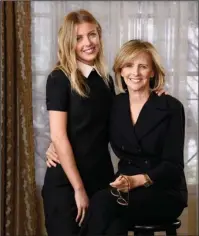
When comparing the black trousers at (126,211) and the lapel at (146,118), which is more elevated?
the lapel at (146,118)

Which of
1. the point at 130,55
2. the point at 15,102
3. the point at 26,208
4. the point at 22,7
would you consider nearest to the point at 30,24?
the point at 22,7

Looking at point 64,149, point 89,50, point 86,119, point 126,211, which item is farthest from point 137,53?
point 126,211

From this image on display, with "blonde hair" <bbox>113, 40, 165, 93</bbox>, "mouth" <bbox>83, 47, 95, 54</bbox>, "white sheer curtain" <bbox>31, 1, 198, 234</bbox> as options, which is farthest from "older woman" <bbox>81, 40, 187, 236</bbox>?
"white sheer curtain" <bbox>31, 1, 198, 234</bbox>

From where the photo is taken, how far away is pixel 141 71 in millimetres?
1661

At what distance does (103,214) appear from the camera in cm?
151

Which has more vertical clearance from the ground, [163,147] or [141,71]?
[141,71]

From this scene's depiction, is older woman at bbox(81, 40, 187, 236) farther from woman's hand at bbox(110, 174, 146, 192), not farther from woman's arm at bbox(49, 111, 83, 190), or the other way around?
woman's arm at bbox(49, 111, 83, 190)

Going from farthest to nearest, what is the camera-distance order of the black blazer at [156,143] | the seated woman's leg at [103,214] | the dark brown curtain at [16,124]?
the dark brown curtain at [16,124] → the black blazer at [156,143] → the seated woman's leg at [103,214]

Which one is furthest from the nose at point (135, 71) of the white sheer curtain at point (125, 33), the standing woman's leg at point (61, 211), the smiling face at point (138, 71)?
the white sheer curtain at point (125, 33)

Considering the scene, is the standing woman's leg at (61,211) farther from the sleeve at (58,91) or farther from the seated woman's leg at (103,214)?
the sleeve at (58,91)

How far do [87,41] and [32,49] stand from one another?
3.63ft

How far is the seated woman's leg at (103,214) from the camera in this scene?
59.4 inches

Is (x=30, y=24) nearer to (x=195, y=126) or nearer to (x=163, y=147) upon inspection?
(x=195, y=126)

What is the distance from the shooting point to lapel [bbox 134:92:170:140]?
1.64 m
